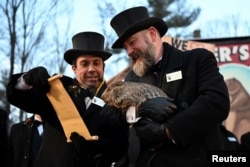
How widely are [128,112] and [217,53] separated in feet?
25.3

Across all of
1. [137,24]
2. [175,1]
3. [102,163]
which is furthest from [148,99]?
[175,1]

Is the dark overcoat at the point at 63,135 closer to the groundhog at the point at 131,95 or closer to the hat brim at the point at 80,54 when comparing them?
the hat brim at the point at 80,54

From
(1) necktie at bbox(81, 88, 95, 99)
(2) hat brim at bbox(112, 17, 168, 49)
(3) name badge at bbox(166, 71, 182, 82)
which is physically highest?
(2) hat brim at bbox(112, 17, 168, 49)

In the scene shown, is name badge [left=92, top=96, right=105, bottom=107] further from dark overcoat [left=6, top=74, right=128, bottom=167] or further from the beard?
the beard

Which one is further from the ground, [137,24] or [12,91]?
[137,24]

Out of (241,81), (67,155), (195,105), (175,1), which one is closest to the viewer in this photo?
(195,105)

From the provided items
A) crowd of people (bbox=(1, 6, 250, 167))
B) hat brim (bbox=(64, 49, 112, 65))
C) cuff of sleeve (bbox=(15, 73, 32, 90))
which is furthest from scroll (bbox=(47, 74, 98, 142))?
hat brim (bbox=(64, 49, 112, 65))

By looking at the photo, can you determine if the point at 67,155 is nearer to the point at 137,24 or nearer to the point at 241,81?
the point at 137,24

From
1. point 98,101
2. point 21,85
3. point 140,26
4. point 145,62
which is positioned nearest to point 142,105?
point 145,62

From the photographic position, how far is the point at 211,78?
2592 millimetres

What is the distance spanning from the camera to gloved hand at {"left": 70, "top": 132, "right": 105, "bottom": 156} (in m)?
3.09

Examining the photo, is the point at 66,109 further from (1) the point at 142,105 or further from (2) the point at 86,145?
(1) the point at 142,105

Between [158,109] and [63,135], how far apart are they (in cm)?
131

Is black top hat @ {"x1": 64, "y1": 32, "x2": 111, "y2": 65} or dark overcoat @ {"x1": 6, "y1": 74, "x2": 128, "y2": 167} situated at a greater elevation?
black top hat @ {"x1": 64, "y1": 32, "x2": 111, "y2": 65}
